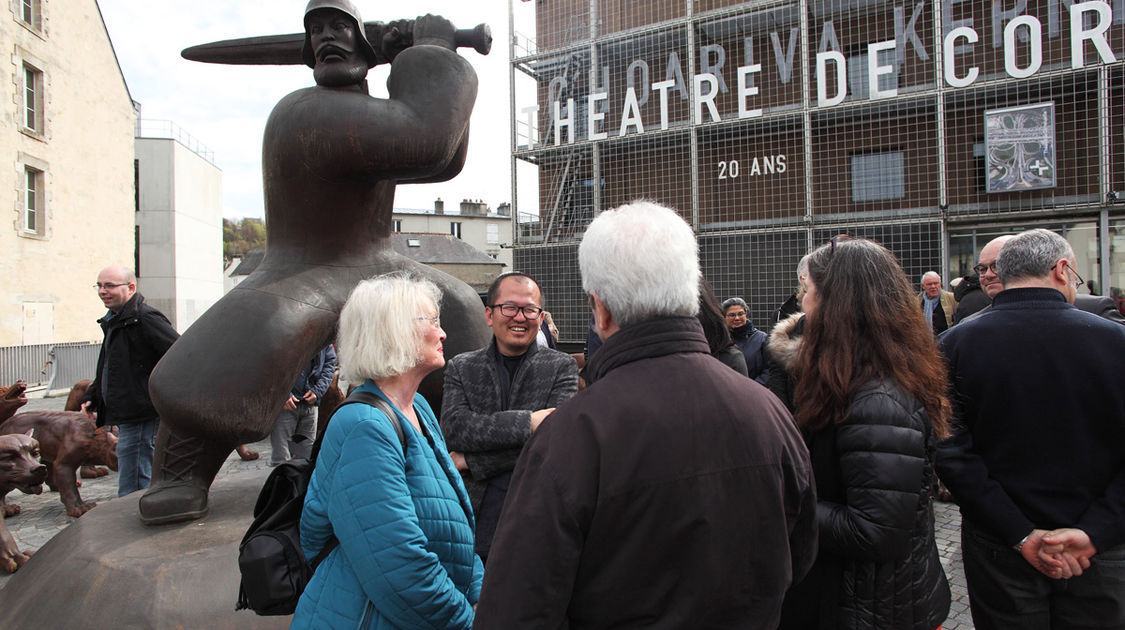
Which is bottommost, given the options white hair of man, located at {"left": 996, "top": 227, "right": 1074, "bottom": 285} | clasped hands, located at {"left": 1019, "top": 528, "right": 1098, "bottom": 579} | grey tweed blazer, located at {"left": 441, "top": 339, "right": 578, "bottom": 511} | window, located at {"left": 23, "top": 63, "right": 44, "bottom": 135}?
clasped hands, located at {"left": 1019, "top": 528, "right": 1098, "bottom": 579}

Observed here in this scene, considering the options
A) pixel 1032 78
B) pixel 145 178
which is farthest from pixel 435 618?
pixel 145 178

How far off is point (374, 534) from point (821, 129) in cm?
1297

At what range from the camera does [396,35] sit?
3.08m

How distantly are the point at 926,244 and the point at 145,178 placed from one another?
22836mm

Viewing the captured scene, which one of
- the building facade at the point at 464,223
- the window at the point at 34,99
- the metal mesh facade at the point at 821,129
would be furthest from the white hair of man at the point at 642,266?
the building facade at the point at 464,223

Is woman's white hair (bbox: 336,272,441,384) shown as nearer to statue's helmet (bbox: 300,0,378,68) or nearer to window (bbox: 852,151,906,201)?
statue's helmet (bbox: 300,0,378,68)

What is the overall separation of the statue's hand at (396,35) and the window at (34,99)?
637 inches

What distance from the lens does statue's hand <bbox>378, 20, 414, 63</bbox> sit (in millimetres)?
3074

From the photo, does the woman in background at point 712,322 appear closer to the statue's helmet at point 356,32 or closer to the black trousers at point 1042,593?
the black trousers at point 1042,593

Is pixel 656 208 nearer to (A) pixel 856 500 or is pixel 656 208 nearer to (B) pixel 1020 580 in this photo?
(A) pixel 856 500

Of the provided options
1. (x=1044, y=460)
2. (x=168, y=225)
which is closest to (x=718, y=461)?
(x=1044, y=460)

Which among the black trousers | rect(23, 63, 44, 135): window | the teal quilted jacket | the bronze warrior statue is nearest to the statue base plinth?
the bronze warrior statue

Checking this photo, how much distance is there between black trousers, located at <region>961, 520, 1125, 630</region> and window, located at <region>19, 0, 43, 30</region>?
1927cm

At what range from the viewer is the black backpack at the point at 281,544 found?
1.52 metres
